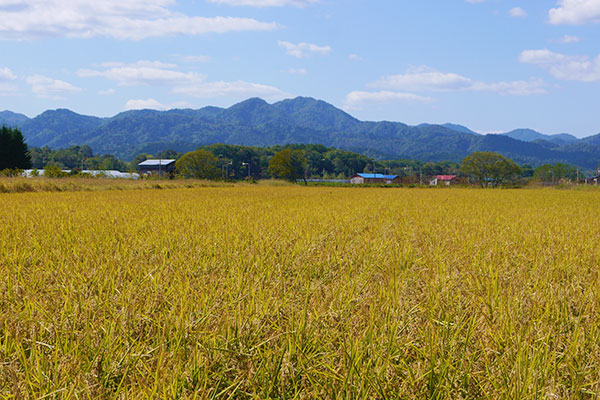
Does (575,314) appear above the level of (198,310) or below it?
below

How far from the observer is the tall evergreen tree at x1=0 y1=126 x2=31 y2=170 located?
5225 centimetres

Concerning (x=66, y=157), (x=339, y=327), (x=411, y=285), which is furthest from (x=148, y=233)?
(x=66, y=157)

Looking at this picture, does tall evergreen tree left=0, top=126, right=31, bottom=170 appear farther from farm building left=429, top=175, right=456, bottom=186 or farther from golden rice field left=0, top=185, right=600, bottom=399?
farm building left=429, top=175, right=456, bottom=186

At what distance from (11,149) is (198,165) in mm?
26767

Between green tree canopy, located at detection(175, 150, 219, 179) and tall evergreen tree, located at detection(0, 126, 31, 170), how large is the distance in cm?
2342

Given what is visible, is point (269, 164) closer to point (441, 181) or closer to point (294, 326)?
point (441, 181)

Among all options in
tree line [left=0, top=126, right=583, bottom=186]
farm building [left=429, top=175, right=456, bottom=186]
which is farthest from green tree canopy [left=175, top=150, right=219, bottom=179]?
farm building [left=429, top=175, right=456, bottom=186]

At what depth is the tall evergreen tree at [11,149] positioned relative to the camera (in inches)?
2057

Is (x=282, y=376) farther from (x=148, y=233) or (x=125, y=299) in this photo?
(x=148, y=233)

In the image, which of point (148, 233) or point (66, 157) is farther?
point (66, 157)

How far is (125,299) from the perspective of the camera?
2225mm

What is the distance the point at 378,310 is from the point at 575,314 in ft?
3.90

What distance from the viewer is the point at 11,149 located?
53438mm

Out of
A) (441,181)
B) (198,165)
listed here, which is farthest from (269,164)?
(441,181)
